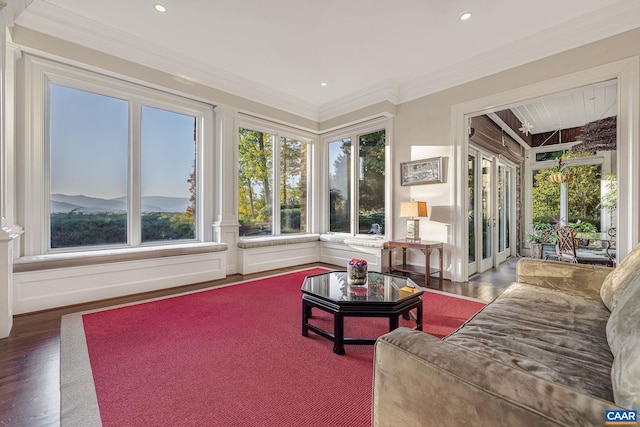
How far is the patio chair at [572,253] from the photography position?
4.23 metres

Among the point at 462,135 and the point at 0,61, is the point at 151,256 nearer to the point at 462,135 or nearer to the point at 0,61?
the point at 0,61

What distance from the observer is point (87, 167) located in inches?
143

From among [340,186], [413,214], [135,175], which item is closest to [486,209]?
[413,214]

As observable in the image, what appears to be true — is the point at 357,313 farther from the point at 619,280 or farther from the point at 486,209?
the point at 486,209

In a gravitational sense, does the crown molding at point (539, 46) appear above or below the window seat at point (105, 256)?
above

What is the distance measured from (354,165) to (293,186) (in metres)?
1.30

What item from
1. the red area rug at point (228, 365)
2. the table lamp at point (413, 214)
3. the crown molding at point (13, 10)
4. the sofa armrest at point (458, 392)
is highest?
the crown molding at point (13, 10)

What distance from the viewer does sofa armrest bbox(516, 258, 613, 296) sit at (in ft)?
6.89

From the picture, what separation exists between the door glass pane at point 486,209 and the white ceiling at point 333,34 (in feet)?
6.98

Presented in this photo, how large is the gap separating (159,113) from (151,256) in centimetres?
209

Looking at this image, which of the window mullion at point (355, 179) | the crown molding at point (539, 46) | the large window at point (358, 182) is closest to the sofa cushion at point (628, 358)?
the crown molding at point (539, 46)

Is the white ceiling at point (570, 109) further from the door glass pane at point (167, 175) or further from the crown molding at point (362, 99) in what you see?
the door glass pane at point (167, 175)

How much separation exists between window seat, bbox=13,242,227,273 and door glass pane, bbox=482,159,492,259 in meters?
4.65

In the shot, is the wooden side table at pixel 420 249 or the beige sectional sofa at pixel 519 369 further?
the wooden side table at pixel 420 249
